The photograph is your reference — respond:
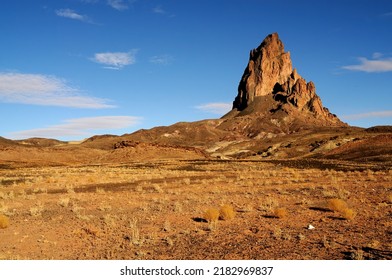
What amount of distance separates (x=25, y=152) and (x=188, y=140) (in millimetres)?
99238

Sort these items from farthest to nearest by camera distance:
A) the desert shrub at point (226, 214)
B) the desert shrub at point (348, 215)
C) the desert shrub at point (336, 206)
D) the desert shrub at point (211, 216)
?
the desert shrub at point (336, 206) < the desert shrub at point (226, 214) < the desert shrub at point (211, 216) < the desert shrub at point (348, 215)

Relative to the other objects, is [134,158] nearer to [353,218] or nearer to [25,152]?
[25,152]

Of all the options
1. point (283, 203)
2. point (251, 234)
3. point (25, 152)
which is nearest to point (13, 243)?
point (251, 234)

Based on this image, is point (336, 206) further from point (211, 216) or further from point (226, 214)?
point (211, 216)

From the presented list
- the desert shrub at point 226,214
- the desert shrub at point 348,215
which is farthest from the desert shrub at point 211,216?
the desert shrub at point 348,215

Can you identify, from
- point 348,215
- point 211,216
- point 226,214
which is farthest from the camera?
point 226,214

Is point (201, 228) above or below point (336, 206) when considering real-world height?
Answer: below

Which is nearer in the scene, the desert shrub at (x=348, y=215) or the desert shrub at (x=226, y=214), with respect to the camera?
the desert shrub at (x=348, y=215)

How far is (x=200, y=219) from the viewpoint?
663 inches

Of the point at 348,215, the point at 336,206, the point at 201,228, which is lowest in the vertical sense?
the point at 201,228

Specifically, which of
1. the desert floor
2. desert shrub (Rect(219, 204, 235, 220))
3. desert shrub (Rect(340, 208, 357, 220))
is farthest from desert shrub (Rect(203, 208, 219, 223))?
desert shrub (Rect(340, 208, 357, 220))

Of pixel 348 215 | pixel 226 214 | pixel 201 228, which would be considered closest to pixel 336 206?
pixel 348 215

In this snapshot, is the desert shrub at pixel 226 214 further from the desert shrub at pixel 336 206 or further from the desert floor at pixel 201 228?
the desert shrub at pixel 336 206

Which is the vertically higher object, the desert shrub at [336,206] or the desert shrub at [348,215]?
the desert shrub at [336,206]
